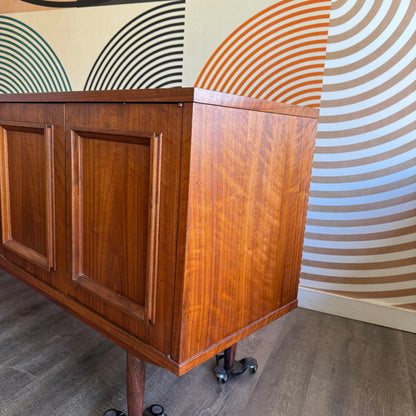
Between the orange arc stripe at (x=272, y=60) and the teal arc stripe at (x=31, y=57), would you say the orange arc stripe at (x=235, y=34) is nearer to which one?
the orange arc stripe at (x=272, y=60)

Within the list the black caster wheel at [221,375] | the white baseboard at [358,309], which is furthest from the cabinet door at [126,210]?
the white baseboard at [358,309]

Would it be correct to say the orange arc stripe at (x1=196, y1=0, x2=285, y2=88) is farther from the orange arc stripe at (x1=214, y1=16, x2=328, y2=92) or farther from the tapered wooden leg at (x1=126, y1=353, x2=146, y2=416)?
the tapered wooden leg at (x1=126, y1=353, x2=146, y2=416)

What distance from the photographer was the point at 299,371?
1.33 m

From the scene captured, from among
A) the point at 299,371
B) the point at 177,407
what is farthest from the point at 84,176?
the point at 299,371

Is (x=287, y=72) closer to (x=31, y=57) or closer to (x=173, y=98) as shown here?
(x=173, y=98)


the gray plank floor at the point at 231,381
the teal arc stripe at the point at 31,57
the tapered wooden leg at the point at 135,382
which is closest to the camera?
the tapered wooden leg at the point at 135,382

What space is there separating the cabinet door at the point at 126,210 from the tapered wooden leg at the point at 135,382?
114mm

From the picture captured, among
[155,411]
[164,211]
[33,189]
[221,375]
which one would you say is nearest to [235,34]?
[33,189]

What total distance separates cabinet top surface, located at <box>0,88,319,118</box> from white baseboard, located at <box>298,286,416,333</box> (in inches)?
44.3

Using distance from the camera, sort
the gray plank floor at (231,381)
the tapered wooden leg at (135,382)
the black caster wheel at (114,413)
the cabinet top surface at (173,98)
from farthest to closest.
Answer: the gray plank floor at (231,381), the black caster wheel at (114,413), the tapered wooden leg at (135,382), the cabinet top surface at (173,98)

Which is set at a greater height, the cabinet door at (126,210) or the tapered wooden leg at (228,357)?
the cabinet door at (126,210)

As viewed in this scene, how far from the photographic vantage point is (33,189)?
1.03 meters

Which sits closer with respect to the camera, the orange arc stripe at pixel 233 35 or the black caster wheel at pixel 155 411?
the black caster wheel at pixel 155 411

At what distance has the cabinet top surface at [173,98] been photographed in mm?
636
